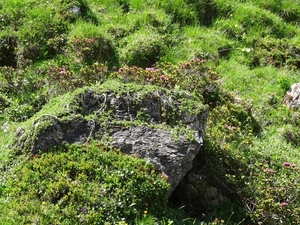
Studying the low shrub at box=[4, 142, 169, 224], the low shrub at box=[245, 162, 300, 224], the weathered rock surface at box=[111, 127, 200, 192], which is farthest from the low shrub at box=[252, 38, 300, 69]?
the low shrub at box=[4, 142, 169, 224]

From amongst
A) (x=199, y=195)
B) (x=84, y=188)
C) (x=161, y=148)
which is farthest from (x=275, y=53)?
(x=84, y=188)

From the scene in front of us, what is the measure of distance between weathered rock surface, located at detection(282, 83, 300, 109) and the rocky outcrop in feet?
11.4

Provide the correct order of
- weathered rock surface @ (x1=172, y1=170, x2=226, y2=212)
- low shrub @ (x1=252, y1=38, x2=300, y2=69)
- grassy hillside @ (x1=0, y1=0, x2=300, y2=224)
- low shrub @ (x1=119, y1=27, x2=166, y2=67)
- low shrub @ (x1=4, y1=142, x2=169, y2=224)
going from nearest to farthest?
low shrub @ (x1=4, y1=142, x2=169, y2=224) < grassy hillside @ (x1=0, y1=0, x2=300, y2=224) < weathered rock surface @ (x1=172, y1=170, x2=226, y2=212) < low shrub @ (x1=119, y1=27, x2=166, y2=67) < low shrub @ (x1=252, y1=38, x2=300, y2=69)

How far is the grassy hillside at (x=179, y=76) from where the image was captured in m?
5.81

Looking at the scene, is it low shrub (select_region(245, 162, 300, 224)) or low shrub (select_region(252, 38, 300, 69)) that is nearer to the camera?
low shrub (select_region(245, 162, 300, 224))

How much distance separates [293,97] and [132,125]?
4946mm

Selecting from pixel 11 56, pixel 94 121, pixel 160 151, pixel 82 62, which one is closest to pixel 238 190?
pixel 160 151

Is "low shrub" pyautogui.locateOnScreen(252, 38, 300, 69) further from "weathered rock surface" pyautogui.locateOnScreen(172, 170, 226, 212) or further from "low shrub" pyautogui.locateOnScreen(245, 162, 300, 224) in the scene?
"weathered rock surface" pyautogui.locateOnScreen(172, 170, 226, 212)

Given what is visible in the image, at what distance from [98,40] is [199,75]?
2.81 metres

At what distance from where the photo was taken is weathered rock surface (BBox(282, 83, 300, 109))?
31.0 feet

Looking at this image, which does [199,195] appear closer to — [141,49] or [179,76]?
[179,76]

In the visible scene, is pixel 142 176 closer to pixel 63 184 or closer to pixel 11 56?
pixel 63 184

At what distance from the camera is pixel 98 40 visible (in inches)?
391

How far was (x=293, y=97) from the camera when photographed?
31.4ft
